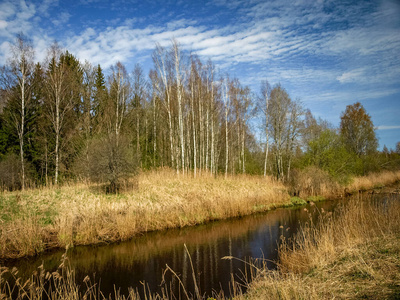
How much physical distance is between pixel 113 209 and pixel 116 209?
0.14 metres

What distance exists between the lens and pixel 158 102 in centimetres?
3134

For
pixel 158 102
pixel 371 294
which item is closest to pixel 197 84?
pixel 158 102

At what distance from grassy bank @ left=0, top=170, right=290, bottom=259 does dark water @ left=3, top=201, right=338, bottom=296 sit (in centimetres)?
56

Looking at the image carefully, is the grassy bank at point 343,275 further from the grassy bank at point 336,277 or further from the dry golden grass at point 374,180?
the dry golden grass at point 374,180

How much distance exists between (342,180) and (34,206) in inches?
917

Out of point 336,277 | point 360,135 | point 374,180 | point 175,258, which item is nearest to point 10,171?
point 175,258

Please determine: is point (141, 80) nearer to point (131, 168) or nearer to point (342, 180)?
point (131, 168)

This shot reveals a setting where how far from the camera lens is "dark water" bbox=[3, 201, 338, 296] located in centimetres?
719

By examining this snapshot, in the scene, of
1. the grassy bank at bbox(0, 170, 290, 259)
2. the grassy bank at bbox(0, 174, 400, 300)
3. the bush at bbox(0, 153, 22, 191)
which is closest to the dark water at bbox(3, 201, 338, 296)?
the grassy bank at bbox(0, 170, 290, 259)

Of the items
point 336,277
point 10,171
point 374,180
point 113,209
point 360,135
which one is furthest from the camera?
point 360,135

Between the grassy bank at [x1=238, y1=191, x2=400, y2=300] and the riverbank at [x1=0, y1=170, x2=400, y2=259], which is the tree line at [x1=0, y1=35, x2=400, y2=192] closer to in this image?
the riverbank at [x1=0, y1=170, x2=400, y2=259]

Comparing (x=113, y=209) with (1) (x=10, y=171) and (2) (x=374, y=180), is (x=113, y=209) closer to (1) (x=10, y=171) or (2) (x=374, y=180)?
(1) (x=10, y=171)

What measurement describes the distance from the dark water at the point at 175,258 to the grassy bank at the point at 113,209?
1.84ft

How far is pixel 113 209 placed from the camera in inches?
463
